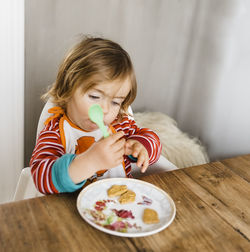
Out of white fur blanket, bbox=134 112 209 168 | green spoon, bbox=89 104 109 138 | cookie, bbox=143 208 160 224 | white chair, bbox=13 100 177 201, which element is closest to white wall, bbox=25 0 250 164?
white fur blanket, bbox=134 112 209 168

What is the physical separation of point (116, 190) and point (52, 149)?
0.23 metres

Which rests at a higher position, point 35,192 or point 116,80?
point 116,80

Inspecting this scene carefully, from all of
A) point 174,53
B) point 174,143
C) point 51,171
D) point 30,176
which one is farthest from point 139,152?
point 174,53

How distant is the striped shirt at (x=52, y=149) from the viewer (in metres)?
0.79

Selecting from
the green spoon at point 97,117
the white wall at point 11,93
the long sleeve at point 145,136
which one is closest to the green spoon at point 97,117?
the green spoon at point 97,117

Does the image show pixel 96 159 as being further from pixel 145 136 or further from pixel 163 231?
pixel 145 136

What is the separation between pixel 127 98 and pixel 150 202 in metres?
0.40

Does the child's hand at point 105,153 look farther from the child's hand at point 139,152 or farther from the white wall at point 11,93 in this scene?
the white wall at point 11,93

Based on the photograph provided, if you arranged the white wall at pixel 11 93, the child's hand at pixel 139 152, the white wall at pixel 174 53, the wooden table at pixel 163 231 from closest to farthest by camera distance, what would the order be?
the wooden table at pixel 163 231
the child's hand at pixel 139 152
the white wall at pixel 11 93
the white wall at pixel 174 53

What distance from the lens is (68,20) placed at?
1634 millimetres

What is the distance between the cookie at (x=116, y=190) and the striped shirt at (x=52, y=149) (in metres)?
0.13

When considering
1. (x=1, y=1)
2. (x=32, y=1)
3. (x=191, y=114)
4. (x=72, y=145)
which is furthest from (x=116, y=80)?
(x=191, y=114)

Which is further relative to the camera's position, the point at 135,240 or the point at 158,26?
the point at 158,26

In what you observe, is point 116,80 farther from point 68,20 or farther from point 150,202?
point 68,20
